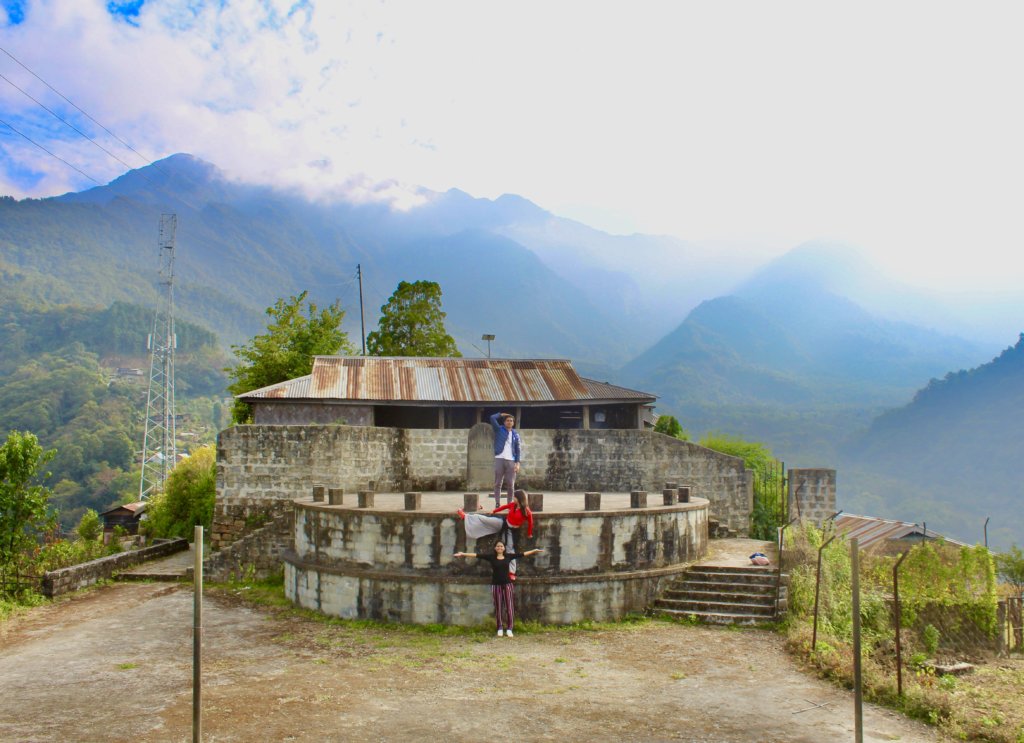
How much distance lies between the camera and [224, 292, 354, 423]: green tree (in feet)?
92.2

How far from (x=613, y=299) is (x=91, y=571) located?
150931 millimetres

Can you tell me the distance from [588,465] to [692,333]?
313ft

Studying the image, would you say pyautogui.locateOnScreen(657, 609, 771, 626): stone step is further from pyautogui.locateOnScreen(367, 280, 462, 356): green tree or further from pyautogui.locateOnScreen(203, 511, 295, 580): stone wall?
pyautogui.locateOnScreen(367, 280, 462, 356): green tree

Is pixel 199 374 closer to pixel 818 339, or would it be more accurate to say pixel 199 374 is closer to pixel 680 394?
pixel 680 394

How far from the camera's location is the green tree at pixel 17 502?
14445 mm

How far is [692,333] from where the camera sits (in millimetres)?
111938

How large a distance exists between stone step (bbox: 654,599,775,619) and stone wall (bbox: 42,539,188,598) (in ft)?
39.4

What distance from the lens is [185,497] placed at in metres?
24.6

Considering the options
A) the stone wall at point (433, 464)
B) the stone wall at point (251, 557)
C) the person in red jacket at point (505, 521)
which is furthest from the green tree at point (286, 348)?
the person in red jacket at point (505, 521)

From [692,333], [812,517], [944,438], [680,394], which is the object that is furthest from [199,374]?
[812,517]

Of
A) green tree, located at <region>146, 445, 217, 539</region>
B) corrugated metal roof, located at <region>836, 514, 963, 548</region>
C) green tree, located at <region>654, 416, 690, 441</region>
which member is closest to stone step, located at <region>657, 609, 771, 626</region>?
corrugated metal roof, located at <region>836, 514, 963, 548</region>

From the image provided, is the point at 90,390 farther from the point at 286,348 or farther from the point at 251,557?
the point at 251,557

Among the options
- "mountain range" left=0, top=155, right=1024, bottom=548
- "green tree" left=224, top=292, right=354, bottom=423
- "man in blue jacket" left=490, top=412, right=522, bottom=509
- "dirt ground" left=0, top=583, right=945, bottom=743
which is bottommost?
"dirt ground" left=0, top=583, right=945, bottom=743

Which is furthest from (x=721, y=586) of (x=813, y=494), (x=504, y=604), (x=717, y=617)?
(x=813, y=494)
